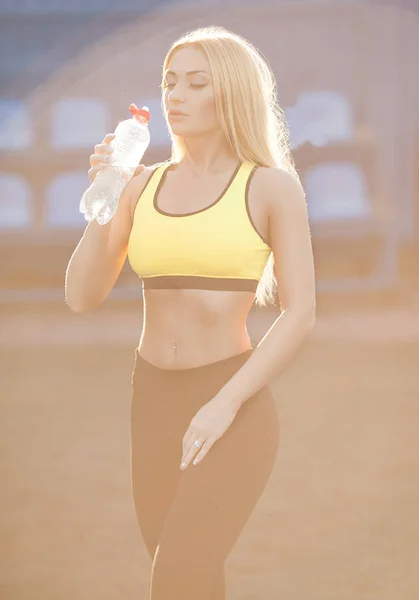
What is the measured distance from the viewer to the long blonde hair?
1865mm

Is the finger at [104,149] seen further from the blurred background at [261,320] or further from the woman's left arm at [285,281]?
the blurred background at [261,320]

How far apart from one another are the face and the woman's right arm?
139 mm

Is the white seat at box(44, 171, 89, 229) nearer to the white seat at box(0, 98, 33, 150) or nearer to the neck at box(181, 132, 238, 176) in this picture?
the white seat at box(0, 98, 33, 150)

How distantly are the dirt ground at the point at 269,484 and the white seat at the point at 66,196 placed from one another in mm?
1400

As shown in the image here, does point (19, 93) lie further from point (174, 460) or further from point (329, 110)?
point (174, 460)

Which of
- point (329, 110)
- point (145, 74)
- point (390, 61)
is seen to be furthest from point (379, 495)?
point (390, 61)

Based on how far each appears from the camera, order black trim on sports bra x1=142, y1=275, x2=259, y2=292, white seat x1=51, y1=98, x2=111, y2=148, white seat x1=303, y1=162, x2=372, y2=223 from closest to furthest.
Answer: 1. black trim on sports bra x1=142, y1=275, x2=259, y2=292
2. white seat x1=51, y1=98, x2=111, y2=148
3. white seat x1=303, y1=162, x2=372, y2=223

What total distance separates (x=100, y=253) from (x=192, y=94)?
1.12 feet

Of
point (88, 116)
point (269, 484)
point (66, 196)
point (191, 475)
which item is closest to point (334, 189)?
point (66, 196)

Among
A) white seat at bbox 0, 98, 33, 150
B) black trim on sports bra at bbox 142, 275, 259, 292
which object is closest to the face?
black trim on sports bra at bbox 142, 275, 259, 292

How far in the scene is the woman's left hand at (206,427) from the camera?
175 centimetres

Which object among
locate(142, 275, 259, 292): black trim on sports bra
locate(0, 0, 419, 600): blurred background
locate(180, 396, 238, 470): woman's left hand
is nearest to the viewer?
locate(180, 396, 238, 470): woman's left hand

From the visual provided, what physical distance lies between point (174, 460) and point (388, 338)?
8.37 m

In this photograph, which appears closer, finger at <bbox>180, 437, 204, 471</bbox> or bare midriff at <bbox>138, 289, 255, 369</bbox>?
finger at <bbox>180, 437, 204, 471</bbox>
